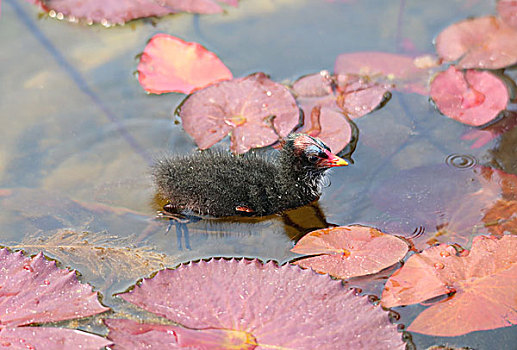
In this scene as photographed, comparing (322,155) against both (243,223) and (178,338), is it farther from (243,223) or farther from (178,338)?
(178,338)

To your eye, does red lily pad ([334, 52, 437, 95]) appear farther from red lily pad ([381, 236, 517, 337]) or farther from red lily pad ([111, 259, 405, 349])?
red lily pad ([111, 259, 405, 349])

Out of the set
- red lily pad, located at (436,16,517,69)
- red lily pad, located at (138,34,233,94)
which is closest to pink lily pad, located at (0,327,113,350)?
red lily pad, located at (138,34,233,94)

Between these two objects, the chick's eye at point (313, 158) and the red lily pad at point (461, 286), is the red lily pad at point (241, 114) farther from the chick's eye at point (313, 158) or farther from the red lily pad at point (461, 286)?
the red lily pad at point (461, 286)

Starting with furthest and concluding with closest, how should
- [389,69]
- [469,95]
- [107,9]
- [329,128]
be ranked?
[107,9] → [389,69] → [469,95] → [329,128]

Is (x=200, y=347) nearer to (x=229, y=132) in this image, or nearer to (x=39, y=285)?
(x=39, y=285)

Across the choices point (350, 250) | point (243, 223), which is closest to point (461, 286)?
point (350, 250)
